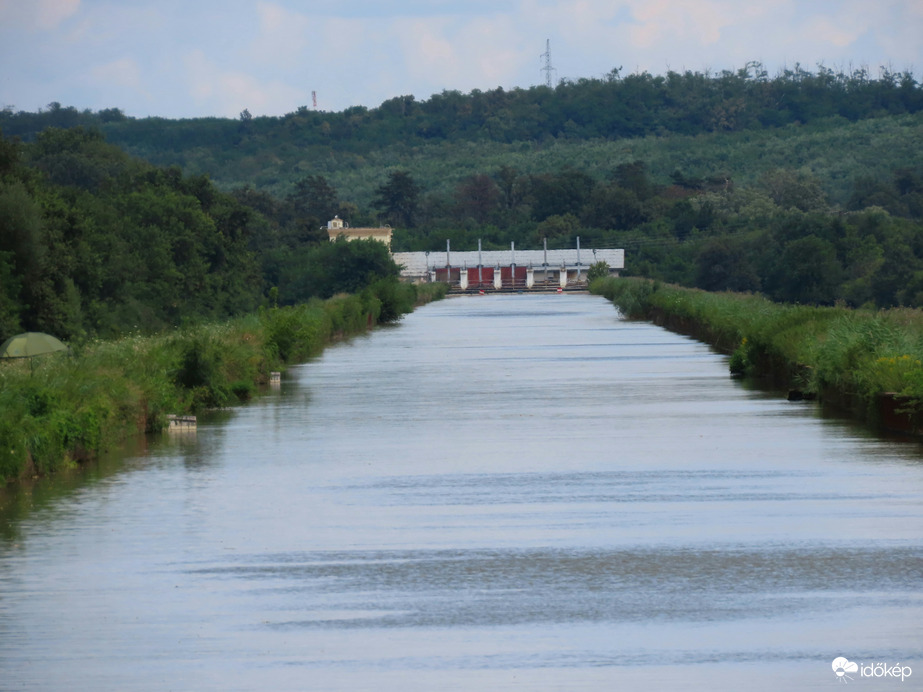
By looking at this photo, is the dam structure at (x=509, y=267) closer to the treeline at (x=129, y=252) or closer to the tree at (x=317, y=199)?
the tree at (x=317, y=199)

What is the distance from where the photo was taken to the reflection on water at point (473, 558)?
29.1 ft

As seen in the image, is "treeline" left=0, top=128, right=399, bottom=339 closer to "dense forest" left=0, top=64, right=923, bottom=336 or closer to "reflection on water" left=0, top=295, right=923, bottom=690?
"dense forest" left=0, top=64, right=923, bottom=336

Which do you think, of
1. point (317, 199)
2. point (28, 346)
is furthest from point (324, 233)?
point (28, 346)

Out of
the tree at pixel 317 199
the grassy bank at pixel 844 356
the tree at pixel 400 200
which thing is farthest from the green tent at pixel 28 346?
the tree at pixel 400 200

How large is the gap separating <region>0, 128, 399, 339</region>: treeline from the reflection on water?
22.8m

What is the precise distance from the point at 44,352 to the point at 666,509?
752 inches

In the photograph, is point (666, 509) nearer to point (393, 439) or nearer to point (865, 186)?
point (393, 439)

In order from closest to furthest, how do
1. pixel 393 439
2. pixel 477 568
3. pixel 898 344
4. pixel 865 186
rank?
pixel 477 568 < pixel 393 439 < pixel 898 344 < pixel 865 186

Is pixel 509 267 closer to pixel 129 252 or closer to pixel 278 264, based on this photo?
pixel 278 264

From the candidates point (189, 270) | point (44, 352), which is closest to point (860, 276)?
point (189, 270)

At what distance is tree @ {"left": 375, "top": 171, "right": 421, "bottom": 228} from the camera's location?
189 metres

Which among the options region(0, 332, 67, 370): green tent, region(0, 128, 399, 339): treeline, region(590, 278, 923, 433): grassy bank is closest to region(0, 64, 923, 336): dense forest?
region(0, 128, 399, 339): treeline

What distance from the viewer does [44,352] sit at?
1195 inches

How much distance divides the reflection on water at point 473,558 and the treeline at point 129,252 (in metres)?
22.8
